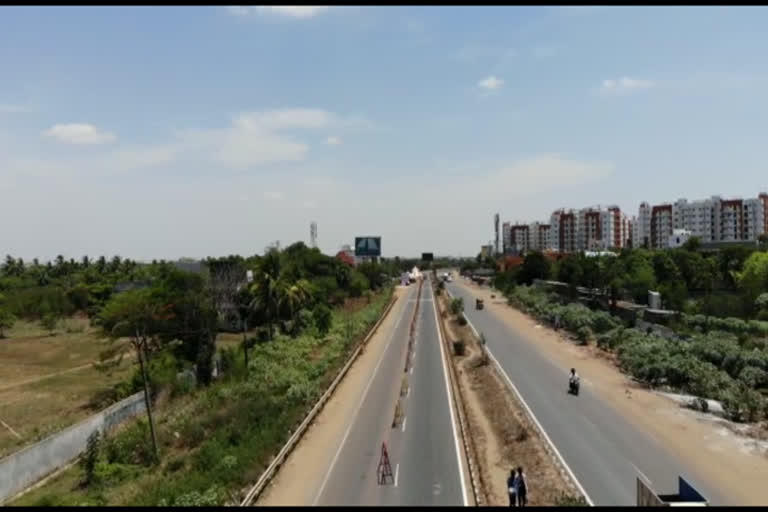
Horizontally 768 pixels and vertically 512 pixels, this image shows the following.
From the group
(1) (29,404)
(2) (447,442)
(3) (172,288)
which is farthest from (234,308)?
(2) (447,442)

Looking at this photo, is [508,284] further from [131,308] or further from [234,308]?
[131,308]

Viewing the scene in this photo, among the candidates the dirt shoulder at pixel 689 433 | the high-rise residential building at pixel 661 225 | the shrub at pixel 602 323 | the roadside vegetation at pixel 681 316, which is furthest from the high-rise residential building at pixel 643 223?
the dirt shoulder at pixel 689 433

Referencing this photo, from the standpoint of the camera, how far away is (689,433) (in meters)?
23.7

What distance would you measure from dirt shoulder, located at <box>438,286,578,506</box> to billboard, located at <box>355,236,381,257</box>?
3494 inches

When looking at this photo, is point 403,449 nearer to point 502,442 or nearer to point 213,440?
point 502,442

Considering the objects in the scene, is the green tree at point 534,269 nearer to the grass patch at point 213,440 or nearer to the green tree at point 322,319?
the green tree at point 322,319

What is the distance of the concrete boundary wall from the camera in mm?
18484

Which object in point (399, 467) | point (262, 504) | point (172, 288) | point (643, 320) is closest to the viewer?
point (262, 504)

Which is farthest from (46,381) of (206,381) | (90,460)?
(90,460)

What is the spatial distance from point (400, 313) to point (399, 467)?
183ft

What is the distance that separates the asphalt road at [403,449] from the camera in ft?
56.5

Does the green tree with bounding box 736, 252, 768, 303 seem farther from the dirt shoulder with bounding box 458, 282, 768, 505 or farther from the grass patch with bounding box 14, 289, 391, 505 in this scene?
the grass patch with bounding box 14, 289, 391, 505

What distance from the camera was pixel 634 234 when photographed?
188 m

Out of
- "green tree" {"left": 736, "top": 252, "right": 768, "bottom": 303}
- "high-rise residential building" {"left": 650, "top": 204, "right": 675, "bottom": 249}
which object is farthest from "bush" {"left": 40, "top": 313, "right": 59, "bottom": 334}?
"high-rise residential building" {"left": 650, "top": 204, "right": 675, "bottom": 249}
